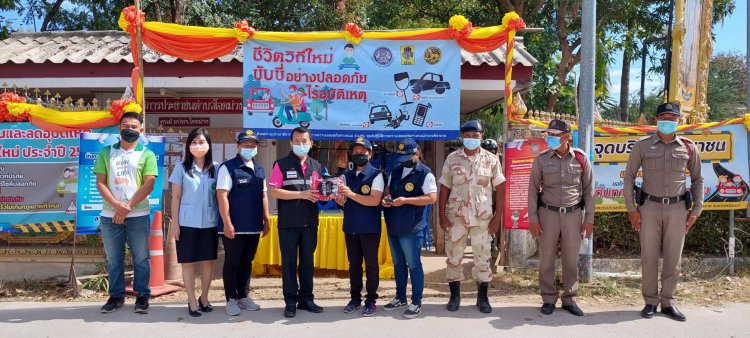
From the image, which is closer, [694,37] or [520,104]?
[520,104]

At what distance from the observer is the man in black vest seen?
17.2 feet

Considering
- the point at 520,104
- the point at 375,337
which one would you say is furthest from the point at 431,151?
the point at 375,337

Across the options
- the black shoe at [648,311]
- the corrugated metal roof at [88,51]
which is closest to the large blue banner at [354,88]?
the corrugated metal roof at [88,51]

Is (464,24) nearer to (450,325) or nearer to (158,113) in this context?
(450,325)

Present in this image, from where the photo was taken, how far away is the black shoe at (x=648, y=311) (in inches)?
211

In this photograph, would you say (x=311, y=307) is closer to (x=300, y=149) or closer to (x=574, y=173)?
(x=300, y=149)

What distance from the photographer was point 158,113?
9.86 meters

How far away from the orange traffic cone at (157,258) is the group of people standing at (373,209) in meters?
0.68

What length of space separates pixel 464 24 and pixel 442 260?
3.33 meters

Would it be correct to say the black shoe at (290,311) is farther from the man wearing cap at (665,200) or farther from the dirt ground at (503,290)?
the man wearing cap at (665,200)

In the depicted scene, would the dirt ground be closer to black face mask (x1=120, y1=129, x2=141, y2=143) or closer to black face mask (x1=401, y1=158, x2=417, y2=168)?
black face mask (x1=401, y1=158, x2=417, y2=168)

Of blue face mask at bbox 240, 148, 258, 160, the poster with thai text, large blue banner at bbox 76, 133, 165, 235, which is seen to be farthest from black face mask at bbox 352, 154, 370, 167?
large blue banner at bbox 76, 133, 165, 235

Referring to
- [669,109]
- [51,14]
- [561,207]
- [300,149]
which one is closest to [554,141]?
[561,207]

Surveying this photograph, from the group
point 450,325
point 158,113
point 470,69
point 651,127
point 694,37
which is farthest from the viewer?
point 158,113
